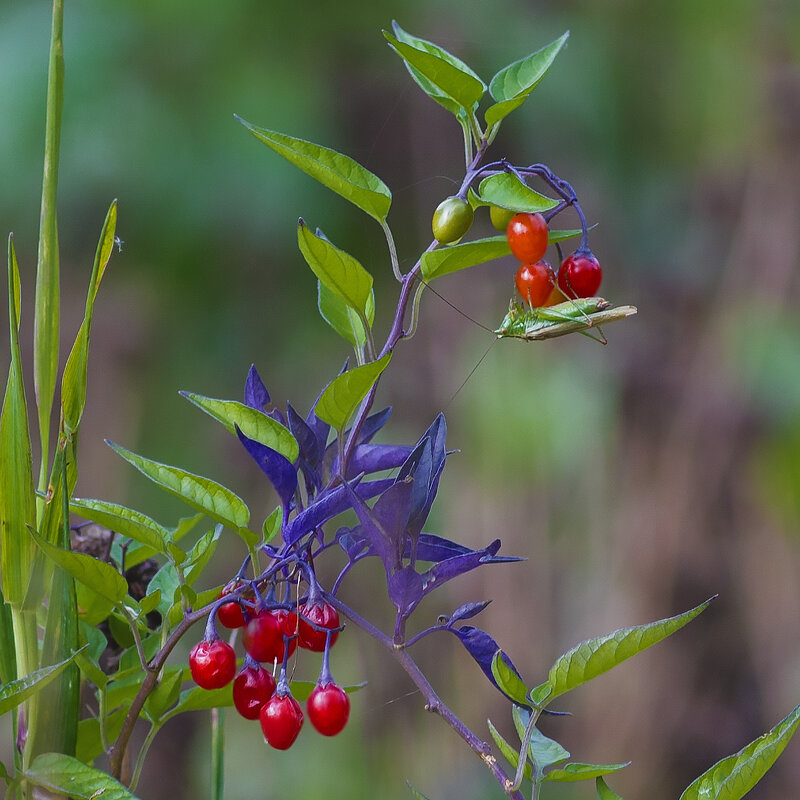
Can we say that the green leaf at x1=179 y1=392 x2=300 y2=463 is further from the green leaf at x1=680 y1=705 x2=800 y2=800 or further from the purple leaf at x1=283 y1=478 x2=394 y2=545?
the green leaf at x1=680 y1=705 x2=800 y2=800

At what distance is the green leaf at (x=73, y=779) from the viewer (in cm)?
26

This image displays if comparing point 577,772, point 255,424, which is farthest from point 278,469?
point 577,772

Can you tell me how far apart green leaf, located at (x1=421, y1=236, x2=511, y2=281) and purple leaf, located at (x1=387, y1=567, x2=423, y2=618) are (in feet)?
0.29

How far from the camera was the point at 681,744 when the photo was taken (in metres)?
1.57

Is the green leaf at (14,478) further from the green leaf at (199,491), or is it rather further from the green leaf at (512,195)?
the green leaf at (512,195)

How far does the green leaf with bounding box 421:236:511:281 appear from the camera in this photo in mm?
289

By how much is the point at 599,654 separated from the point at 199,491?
4.9 inches

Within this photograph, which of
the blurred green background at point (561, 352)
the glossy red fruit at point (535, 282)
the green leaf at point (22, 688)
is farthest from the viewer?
the blurred green background at point (561, 352)

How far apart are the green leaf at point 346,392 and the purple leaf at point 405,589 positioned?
5 cm

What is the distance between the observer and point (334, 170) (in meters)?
0.29

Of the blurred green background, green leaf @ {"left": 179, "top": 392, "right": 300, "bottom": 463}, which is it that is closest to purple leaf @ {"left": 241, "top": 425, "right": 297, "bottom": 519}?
green leaf @ {"left": 179, "top": 392, "right": 300, "bottom": 463}

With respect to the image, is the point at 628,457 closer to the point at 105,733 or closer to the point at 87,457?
the point at 87,457

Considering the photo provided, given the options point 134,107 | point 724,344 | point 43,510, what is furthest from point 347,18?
point 43,510

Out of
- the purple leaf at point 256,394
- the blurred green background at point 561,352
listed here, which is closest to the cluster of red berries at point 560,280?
the purple leaf at point 256,394
